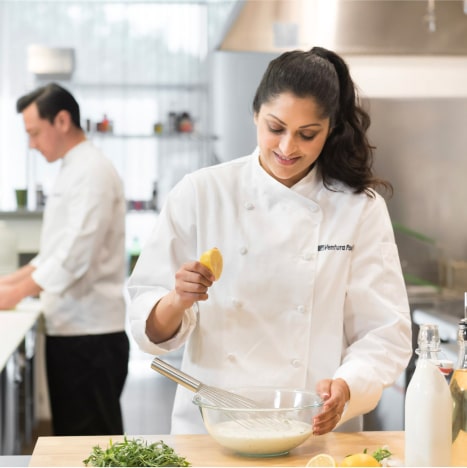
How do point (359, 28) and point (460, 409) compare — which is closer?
point (460, 409)

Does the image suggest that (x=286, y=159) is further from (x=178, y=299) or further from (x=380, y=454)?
(x=380, y=454)

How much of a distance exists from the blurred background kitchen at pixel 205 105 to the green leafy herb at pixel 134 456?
1447 mm

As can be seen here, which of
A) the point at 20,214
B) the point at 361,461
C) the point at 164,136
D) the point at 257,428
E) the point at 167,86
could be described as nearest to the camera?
the point at 361,461

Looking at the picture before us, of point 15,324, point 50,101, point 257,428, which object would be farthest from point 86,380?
point 257,428

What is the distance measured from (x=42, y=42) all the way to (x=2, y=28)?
0.32m

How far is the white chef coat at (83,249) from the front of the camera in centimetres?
302

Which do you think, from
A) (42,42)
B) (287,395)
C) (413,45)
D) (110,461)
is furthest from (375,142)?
(42,42)

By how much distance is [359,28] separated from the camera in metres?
3.12

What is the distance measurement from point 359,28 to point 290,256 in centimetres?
170

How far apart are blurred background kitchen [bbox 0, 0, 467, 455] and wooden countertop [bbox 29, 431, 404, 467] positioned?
1.14 meters

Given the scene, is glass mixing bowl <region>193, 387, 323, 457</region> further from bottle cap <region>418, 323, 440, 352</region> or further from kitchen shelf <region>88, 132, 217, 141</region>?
kitchen shelf <region>88, 132, 217, 141</region>

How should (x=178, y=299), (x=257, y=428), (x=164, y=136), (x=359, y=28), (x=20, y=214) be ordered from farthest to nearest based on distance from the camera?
(x=164, y=136) < (x=20, y=214) < (x=359, y=28) < (x=178, y=299) < (x=257, y=428)

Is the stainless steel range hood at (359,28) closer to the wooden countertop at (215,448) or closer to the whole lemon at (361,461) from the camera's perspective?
the wooden countertop at (215,448)

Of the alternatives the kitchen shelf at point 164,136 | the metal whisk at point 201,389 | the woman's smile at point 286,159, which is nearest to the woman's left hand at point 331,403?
the metal whisk at point 201,389
